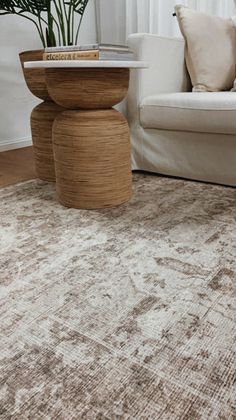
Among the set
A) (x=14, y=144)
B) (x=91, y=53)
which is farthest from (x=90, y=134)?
(x=14, y=144)

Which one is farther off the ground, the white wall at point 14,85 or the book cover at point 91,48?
A: the book cover at point 91,48

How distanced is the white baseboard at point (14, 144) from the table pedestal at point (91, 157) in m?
1.25

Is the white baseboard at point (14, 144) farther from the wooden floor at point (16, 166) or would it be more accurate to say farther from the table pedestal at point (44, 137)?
the table pedestal at point (44, 137)

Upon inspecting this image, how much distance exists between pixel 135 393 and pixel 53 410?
0.13 metres

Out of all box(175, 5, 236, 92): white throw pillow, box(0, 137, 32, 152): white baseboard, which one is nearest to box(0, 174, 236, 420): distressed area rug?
box(175, 5, 236, 92): white throw pillow

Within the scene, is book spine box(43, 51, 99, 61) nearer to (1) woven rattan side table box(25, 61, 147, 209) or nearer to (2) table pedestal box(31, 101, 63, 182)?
(1) woven rattan side table box(25, 61, 147, 209)

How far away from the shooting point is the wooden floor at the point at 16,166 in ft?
5.98

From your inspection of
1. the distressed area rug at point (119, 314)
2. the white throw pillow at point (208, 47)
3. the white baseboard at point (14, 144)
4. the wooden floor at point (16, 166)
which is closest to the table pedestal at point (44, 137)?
the wooden floor at point (16, 166)

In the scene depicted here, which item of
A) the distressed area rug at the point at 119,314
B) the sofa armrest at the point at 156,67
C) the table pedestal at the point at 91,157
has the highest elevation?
the sofa armrest at the point at 156,67

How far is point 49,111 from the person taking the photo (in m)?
1.71

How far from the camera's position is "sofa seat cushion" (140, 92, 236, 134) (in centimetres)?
143

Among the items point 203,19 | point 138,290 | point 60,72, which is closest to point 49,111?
point 60,72

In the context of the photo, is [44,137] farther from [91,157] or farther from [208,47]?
[208,47]

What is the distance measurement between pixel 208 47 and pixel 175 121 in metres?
0.46
